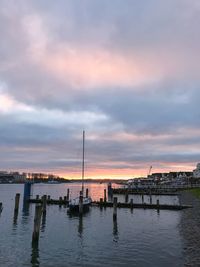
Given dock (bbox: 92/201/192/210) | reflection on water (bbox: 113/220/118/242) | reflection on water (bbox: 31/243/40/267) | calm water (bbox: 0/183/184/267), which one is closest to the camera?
reflection on water (bbox: 31/243/40/267)

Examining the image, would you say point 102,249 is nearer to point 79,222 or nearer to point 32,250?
point 32,250

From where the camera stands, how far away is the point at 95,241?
115ft

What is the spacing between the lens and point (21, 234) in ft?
129

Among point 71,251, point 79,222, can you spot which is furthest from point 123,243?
point 79,222

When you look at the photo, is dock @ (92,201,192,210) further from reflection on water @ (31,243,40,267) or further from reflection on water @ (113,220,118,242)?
reflection on water @ (31,243,40,267)

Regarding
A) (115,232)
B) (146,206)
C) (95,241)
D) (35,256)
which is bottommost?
(35,256)

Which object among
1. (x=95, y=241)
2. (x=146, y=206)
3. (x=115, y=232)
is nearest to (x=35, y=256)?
(x=95, y=241)

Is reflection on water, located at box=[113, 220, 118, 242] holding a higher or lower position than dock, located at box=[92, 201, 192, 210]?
lower

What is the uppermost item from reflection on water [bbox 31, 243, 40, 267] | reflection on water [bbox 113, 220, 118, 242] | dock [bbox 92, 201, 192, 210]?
dock [bbox 92, 201, 192, 210]

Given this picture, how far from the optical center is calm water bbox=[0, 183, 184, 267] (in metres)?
27.1

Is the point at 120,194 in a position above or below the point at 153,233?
above

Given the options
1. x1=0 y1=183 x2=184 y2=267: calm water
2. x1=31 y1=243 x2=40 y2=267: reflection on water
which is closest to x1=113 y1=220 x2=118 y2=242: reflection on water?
x1=0 y1=183 x2=184 y2=267: calm water

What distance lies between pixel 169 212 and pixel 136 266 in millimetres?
33743

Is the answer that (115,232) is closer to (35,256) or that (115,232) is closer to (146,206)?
(35,256)
